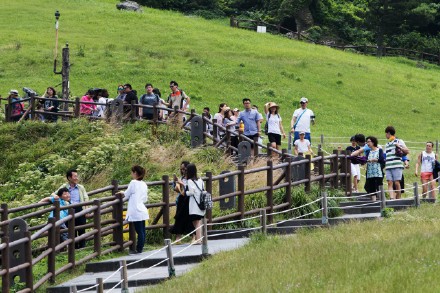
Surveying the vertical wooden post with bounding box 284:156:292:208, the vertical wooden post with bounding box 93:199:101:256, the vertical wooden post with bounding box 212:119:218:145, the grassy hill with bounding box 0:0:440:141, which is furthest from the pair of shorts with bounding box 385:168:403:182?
→ the grassy hill with bounding box 0:0:440:141

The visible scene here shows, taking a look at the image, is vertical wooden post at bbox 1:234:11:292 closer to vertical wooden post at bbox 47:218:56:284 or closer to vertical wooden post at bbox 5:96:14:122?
vertical wooden post at bbox 47:218:56:284

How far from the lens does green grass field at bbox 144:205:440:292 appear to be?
14055mm

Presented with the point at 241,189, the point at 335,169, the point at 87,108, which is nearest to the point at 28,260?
the point at 241,189

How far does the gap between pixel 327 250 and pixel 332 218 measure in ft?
16.6

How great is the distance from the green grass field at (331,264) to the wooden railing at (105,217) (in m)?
2.17

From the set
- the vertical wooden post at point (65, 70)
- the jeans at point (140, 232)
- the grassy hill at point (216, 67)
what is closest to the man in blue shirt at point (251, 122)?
the jeans at point (140, 232)

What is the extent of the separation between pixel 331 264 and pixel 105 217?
30.8 ft

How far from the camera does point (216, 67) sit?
57594mm

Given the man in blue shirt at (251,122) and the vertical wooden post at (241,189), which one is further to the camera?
the man in blue shirt at (251,122)

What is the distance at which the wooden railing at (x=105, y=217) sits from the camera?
661 inches

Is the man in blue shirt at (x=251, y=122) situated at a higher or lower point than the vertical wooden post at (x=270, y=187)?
higher

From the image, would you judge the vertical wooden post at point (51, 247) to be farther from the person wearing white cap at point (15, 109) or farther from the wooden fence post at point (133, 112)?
the person wearing white cap at point (15, 109)

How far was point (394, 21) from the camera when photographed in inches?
3009

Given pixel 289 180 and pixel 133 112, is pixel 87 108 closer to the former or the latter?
pixel 133 112
